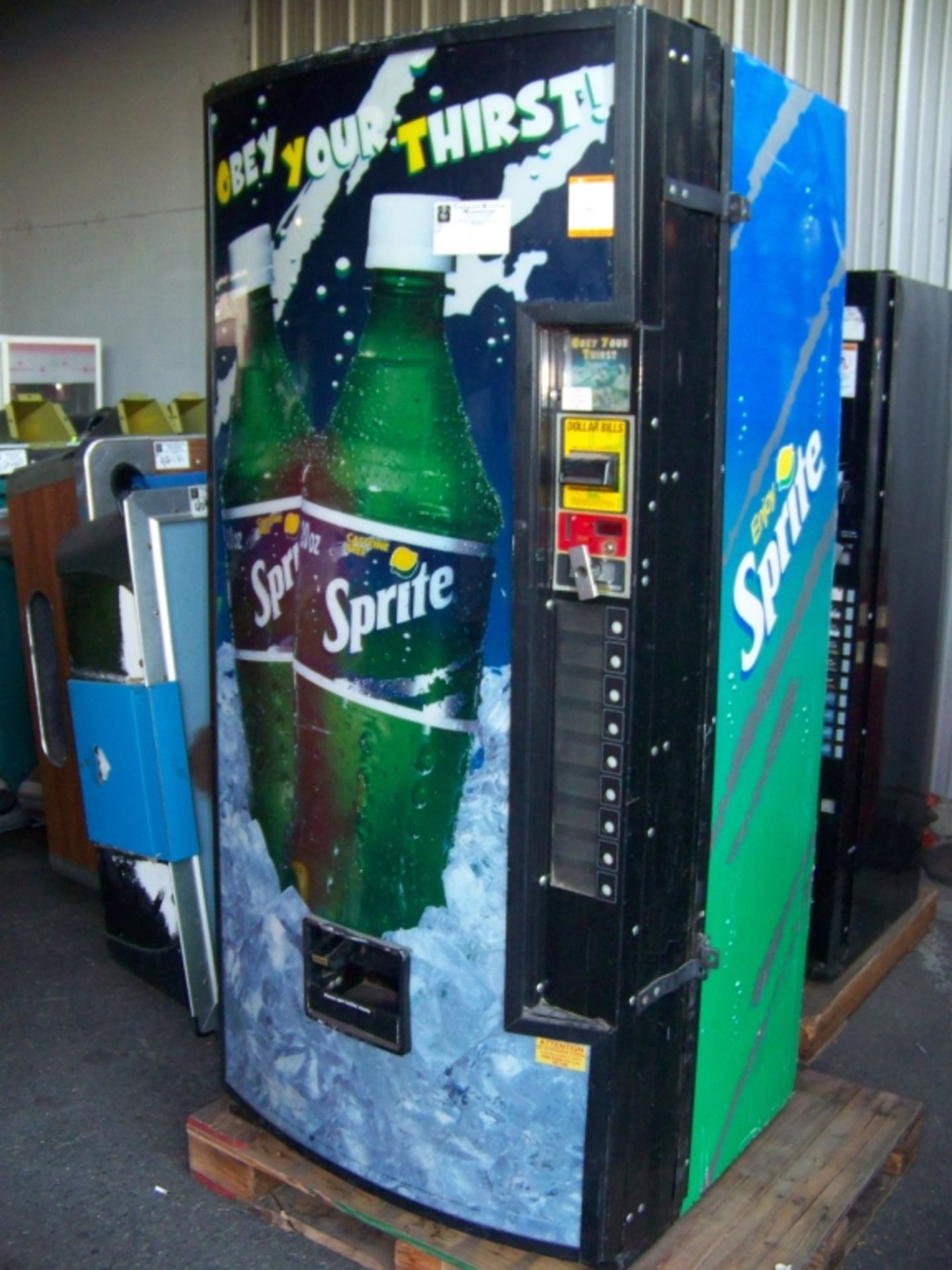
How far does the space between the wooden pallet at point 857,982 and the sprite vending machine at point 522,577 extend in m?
0.69

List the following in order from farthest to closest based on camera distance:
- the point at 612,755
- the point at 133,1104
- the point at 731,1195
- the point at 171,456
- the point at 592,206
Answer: the point at 171,456 < the point at 133,1104 < the point at 731,1195 < the point at 612,755 < the point at 592,206

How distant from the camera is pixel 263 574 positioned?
2109 mm

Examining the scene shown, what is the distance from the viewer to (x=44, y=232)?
7258 millimetres

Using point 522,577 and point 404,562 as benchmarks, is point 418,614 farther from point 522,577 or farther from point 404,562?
point 522,577

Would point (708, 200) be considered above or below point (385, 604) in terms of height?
above

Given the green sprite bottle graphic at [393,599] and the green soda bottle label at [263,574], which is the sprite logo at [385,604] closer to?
the green sprite bottle graphic at [393,599]

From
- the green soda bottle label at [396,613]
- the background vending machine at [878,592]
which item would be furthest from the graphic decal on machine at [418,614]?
the background vending machine at [878,592]

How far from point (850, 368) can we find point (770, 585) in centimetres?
104

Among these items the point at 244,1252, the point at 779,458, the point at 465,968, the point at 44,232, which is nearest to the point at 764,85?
the point at 779,458

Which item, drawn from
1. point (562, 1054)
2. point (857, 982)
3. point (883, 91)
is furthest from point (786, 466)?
point (883, 91)

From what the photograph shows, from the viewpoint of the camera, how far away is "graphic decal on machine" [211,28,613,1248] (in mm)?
1725

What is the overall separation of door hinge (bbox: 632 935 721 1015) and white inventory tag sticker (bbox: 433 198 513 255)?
3.60ft

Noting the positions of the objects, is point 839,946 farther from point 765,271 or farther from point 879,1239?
point 765,271

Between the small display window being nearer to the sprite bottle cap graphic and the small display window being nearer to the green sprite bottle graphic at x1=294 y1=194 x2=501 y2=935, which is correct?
the green sprite bottle graphic at x1=294 y1=194 x2=501 y2=935
